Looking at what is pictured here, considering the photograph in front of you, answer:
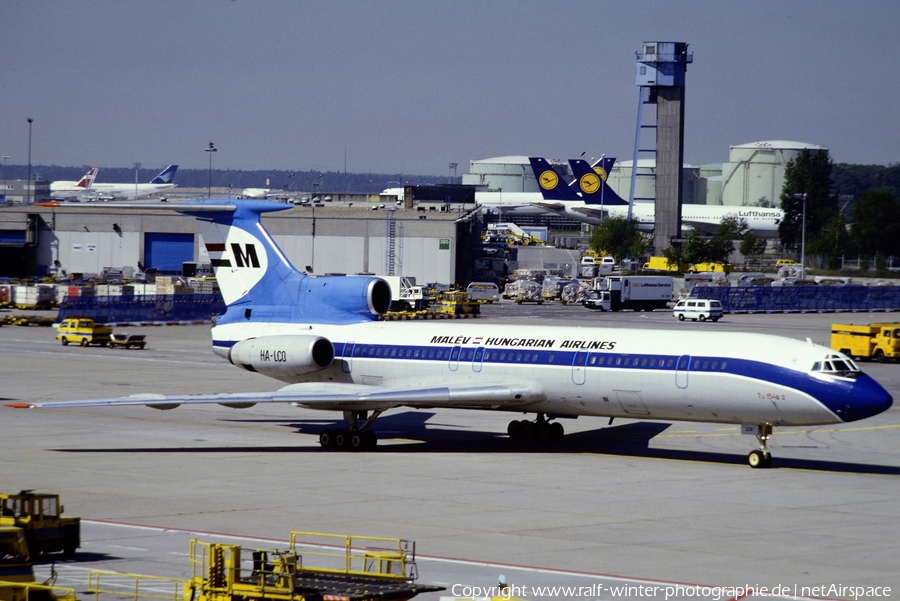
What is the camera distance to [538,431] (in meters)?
32.2

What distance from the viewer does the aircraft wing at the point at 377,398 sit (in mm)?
29453

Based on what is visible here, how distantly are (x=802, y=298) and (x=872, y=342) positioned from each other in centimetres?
3570

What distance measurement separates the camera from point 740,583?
16547 millimetres

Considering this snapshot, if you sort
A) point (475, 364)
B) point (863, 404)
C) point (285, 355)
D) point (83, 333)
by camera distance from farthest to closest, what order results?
point (83, 333) → point (285, 355) → point (475, 364) → point (863, 404)

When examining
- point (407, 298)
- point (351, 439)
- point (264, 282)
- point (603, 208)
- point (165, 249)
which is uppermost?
point (603, 208)

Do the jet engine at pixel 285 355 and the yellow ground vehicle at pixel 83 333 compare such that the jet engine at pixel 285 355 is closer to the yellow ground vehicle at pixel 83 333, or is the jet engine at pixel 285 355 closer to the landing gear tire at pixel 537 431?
the landing gear tire at pixel 537 431

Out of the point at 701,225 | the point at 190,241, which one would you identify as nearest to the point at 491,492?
the point at 190,241

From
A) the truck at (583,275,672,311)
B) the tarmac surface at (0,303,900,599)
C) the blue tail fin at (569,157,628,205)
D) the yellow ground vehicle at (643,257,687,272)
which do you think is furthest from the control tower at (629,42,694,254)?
the tarmac surface at (0,303,900,599)

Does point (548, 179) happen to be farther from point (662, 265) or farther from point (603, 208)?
point (662, 265)

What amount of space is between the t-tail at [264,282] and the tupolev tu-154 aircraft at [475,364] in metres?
0.04

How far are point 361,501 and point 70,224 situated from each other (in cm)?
8851

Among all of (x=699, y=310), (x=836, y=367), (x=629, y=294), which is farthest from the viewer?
(x=629, y=294)

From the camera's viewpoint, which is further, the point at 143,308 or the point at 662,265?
the point at 662,265

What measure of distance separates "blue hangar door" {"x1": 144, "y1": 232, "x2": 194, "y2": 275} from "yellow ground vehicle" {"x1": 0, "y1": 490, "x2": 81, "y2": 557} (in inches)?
3468
